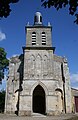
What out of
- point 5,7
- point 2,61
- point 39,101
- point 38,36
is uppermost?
point 38,36

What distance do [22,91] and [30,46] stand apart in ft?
26.5

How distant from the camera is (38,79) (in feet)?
90.3

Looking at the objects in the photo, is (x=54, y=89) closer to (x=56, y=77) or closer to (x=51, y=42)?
(x=56, y=77)

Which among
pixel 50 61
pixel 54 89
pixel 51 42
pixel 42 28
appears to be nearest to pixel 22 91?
pixel 54 89

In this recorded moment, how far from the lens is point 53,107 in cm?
2562

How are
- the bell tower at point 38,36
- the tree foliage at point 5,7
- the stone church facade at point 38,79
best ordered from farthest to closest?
the bell tower at point 38,36 → the stone church facade at point 38,79 → the tree foliage at point 5,7

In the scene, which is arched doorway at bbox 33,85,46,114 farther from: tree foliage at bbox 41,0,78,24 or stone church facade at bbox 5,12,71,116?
tree foliage at bbox 41,0,78,24

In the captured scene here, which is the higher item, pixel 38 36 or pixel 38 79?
pixel 38 36

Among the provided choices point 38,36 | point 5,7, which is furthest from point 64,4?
point 38,36

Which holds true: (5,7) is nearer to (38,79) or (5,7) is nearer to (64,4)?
(64,4)

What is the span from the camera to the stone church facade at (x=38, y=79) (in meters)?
26.1

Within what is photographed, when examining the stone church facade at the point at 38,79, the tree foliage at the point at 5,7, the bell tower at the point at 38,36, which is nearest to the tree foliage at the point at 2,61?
the stone church facade at the point at 38,79

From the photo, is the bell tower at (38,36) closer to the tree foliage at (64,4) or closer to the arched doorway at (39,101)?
the arched doorway at (39,101)

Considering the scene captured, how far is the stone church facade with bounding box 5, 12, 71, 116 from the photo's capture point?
85.6ft
